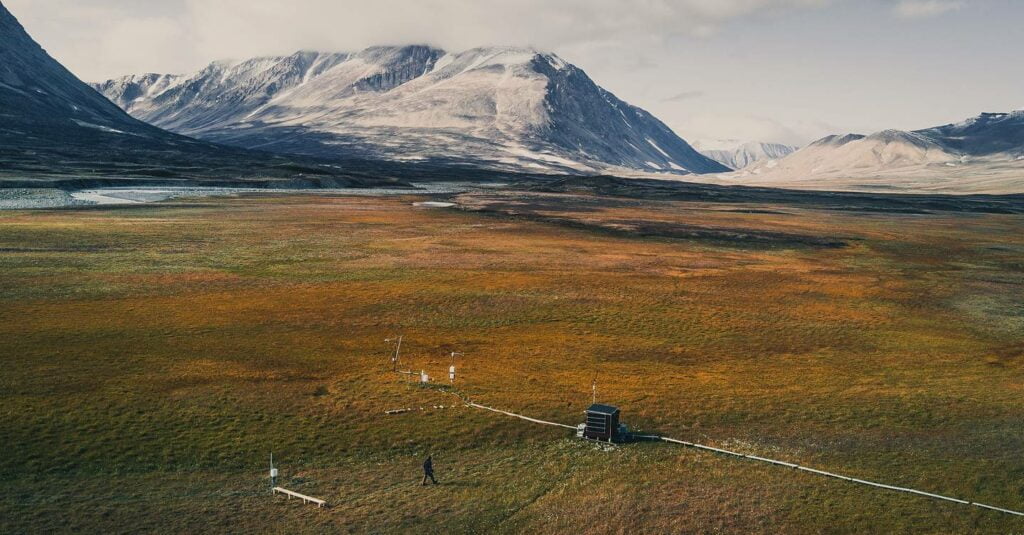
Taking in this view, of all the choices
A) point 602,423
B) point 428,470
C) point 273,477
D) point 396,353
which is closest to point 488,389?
point 396,353

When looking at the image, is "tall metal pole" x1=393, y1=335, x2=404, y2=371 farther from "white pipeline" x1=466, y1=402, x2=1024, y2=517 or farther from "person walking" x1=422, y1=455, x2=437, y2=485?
"person walking" x1=422, y1=455, x2=437, y2=485

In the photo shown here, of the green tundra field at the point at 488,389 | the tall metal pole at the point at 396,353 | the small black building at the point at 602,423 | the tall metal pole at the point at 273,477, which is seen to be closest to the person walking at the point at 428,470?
the green tundra field at the point at 488,389

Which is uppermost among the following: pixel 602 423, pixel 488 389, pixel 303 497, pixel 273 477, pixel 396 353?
pixel 396 353

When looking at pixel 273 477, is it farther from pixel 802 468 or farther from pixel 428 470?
pixel 802 468

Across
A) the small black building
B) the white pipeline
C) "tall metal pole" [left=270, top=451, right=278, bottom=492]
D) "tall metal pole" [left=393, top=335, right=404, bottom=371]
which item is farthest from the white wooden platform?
"tall metal pole" [left=393, top=335, right=404, bottom=371]

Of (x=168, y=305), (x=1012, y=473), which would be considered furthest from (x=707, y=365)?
(x=168, y=305)

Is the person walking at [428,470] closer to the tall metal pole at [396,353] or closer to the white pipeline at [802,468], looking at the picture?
the white pipeline at [802,468]
